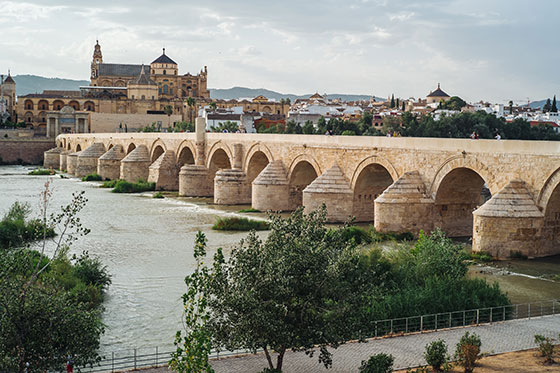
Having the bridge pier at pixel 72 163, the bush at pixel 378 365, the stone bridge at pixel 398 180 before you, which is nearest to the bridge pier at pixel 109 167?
the bridge pier at pixel 72 163

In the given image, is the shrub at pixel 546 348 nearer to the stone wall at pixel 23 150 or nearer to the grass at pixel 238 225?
the grass at pixel 238 225

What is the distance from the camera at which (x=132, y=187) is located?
1380 inches

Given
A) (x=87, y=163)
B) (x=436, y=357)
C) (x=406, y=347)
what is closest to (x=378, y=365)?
(x=436, y=357)

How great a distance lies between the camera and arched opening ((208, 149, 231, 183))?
108 ft

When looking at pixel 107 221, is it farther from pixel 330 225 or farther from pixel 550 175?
pixel 550 175

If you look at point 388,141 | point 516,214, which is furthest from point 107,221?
point 516,214

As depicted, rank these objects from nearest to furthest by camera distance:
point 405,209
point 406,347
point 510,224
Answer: point 406,347 < point 510,224 < point 405,209

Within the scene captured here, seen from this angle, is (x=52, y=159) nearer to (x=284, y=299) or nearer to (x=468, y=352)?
(x=284, y=299)

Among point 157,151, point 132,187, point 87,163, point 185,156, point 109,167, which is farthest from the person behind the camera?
point 87,163

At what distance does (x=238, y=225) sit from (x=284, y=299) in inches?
546

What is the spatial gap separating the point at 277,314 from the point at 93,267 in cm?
705

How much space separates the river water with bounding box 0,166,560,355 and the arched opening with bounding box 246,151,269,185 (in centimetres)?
201

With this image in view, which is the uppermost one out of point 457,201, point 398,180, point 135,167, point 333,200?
point 398,180

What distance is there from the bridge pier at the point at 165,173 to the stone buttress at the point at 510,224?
22.1 meters
